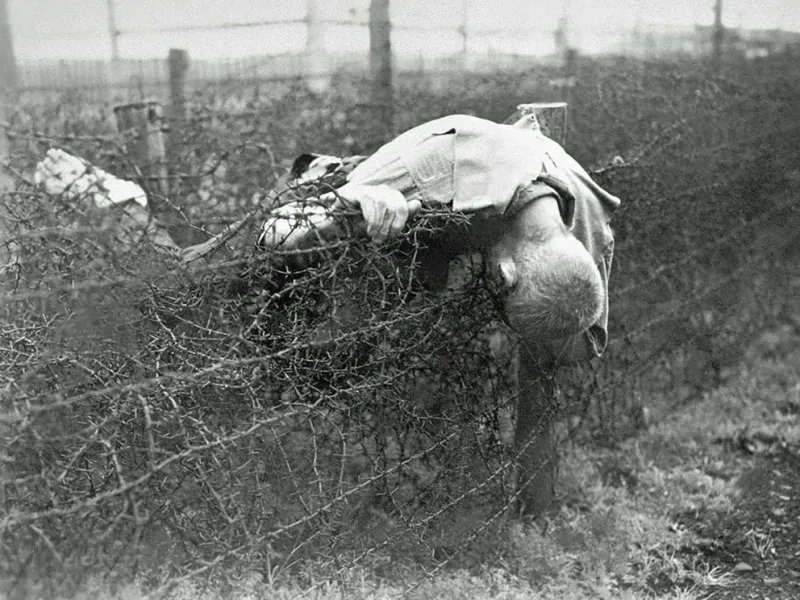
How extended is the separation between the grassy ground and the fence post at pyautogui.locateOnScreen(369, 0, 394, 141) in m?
3.05

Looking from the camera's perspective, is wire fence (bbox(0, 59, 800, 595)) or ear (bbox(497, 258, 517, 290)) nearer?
wire fence (bbox(0, 59, 800, 595))

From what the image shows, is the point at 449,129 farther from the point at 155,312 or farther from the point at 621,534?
the point at 621,534

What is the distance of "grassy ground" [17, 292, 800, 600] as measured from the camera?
12.2ft

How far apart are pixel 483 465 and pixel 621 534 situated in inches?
36.5

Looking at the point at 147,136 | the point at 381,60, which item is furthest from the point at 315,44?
the point at 147,136

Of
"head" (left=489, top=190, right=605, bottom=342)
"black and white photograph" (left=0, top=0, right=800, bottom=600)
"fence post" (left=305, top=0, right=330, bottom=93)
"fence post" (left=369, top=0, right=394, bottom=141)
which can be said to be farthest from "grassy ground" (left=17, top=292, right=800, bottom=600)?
"fence post" (left=305, top=0, right=330, bottom=93)

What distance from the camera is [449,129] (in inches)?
142

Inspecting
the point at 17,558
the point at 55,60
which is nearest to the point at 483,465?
the point at 17,558

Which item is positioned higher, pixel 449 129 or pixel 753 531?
pixel 449 129

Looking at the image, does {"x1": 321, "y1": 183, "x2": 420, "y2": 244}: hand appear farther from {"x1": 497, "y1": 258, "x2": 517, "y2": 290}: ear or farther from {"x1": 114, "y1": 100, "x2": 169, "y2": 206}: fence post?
{"x1": 114, "y1": 100, "x2": 169, "y2": 206}: fence post

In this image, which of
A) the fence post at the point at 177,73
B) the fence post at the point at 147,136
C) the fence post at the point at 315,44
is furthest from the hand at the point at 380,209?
the fence post at the point at 315,44

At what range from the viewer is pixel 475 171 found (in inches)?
136

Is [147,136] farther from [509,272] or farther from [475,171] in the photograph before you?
[509,272]

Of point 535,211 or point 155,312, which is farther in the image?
point 535,211
